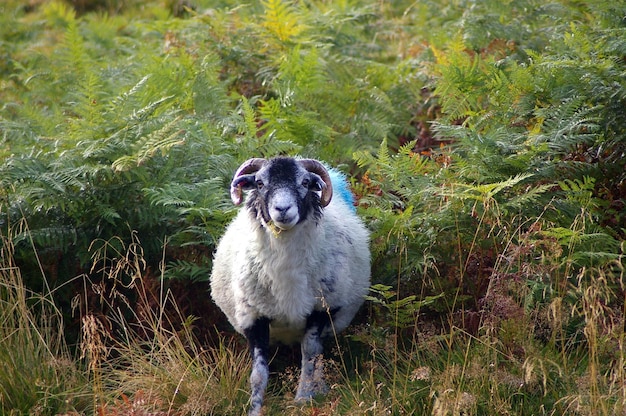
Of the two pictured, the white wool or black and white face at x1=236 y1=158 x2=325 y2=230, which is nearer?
black and white face at x1=236 y1=158 x2=325 y2=230

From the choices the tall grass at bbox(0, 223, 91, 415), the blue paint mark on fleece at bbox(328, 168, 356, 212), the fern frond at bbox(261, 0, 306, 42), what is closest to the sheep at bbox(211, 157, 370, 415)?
the blue paint mark on fleece at bbox(328, 168, 356, 212)

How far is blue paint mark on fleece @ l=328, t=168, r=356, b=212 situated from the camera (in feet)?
23.0

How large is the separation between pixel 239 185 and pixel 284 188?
505mm

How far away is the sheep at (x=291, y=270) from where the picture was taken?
19.7 feet

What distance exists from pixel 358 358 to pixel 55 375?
7.66 feet

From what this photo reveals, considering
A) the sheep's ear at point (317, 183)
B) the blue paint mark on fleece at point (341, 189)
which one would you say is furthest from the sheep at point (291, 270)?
the blue paint mark on fleece at point (341, 189)

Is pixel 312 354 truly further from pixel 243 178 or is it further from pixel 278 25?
pixel 278 25

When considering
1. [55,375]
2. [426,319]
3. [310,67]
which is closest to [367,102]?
[310,67]

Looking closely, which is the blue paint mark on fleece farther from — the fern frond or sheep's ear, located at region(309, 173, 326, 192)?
the fern frond

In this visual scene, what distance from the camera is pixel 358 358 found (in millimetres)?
6566

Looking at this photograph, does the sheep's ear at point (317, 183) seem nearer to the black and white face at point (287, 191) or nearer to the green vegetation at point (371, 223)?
the black and white face at point (287, 191)

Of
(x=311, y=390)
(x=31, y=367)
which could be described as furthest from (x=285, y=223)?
(x=31, y=367)

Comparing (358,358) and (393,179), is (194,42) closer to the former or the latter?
(393,179)

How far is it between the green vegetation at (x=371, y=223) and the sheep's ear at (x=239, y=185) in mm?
722
